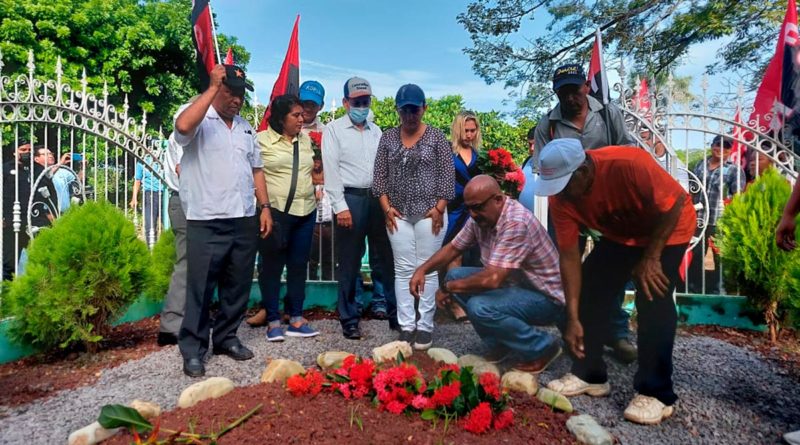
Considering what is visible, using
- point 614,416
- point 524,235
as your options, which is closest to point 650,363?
point 614,416

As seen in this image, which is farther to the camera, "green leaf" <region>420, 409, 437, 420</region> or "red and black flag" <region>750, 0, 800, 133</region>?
"red and black flag" <region>750, 0, 800, 133</region>

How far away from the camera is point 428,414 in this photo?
2.16 m

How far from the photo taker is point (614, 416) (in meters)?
2.47

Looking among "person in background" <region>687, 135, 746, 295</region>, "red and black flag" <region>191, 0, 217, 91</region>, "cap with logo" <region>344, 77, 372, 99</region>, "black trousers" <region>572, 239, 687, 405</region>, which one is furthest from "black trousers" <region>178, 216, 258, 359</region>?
"person in background" <region>687, 135, 746, 295</region>

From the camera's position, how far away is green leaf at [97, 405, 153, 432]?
205 centimetres

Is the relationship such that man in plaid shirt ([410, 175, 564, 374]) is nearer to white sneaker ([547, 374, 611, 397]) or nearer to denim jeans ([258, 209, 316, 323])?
white sneaker ([547, 374, 611, 397])

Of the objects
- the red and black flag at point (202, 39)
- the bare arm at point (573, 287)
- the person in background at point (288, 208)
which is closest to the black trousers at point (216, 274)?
the person in background at point (288, 208)

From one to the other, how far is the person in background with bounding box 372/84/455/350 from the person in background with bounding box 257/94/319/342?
0.96 metres

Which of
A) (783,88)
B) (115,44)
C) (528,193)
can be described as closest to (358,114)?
(528,193)

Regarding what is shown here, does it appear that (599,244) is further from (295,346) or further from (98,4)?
(98,4)

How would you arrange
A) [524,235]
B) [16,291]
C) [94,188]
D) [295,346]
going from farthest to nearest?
[94,188]
[295,346]
[16,291]
[524,235]

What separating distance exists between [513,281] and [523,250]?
16 centimetres

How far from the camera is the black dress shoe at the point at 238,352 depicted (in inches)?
137

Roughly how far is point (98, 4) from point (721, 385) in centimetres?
1589
